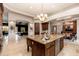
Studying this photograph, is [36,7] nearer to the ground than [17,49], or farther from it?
farther from it

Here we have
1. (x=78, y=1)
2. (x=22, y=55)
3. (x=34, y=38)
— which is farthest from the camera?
(x=34, y=38)

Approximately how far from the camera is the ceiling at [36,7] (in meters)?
2.13

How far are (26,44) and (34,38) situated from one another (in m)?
0.31

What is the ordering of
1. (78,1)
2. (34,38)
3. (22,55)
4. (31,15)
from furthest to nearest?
(34,38) → (31,15) → (22,55) → (78,1)

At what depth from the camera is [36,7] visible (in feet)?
7.29

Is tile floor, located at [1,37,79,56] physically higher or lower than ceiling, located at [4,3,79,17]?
lower

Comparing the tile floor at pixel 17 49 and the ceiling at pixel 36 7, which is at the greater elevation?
the ceiling at pixel 36 7

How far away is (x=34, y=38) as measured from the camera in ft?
8.47

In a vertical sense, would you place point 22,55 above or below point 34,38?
below

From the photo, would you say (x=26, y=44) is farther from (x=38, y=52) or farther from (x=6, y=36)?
(x=6, y=36)

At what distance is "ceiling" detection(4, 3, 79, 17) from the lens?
2131mm

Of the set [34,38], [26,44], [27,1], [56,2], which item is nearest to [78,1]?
[56,2]

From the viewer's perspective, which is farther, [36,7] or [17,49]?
[17,49]

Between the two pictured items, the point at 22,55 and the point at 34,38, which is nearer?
the point at 22,55
